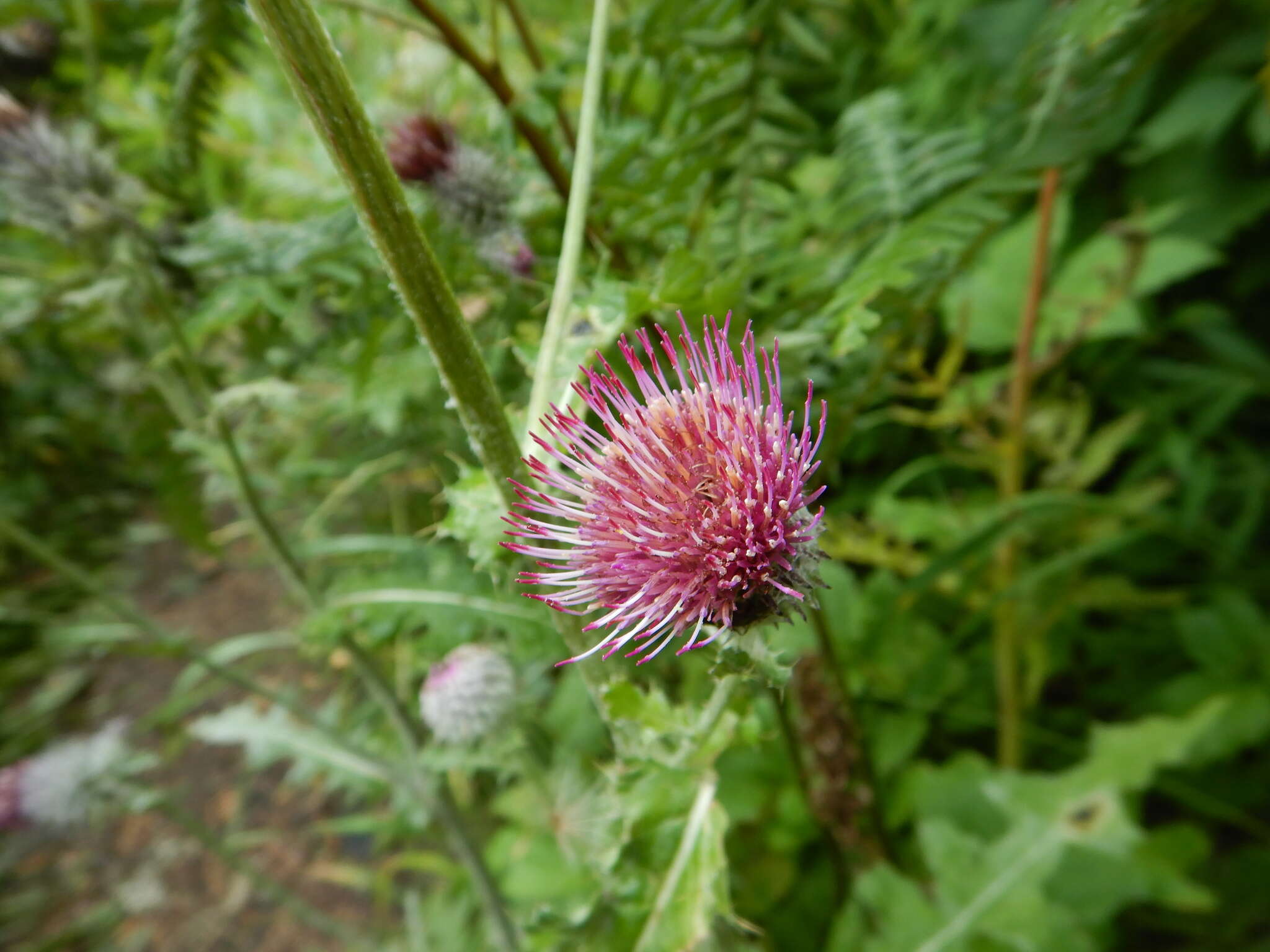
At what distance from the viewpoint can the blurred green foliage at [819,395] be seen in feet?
2.77

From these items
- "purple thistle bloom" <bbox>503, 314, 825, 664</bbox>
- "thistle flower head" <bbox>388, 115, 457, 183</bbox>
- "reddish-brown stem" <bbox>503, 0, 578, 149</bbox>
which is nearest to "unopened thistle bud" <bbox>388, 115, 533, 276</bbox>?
"thistle flower head" <bbox>388, 115, 457, 183</bbox>

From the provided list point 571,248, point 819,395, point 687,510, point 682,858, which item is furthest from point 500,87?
point 682,858

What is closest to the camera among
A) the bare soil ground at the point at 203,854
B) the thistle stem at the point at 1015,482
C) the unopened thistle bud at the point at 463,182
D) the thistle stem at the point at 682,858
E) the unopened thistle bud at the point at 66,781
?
the thistle stem at the point at 682,858

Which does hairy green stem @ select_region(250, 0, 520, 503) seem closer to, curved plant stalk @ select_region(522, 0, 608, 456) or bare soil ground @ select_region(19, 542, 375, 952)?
curved plant stalk @ select_region(522, 0, 608, 456)

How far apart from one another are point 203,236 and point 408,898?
4.84 feet

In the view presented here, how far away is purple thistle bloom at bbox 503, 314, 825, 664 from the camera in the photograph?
0.53 meters

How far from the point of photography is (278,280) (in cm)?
100

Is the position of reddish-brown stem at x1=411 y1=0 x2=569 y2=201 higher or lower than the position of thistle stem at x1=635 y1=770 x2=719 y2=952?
higher

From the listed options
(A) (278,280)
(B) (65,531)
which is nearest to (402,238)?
(A) (278,280)

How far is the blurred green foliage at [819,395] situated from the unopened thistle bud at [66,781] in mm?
336

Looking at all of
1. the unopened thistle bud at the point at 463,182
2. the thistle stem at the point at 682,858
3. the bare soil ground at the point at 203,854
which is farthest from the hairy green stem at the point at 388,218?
the bare soil ground at the point at 203,854

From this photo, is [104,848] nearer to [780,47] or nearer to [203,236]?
[203,236]

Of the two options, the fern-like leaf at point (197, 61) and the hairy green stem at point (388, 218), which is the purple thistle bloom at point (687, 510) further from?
the fern-like leaf at point (197, 61)

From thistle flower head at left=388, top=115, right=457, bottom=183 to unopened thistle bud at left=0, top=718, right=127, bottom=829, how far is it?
4.88 feet
